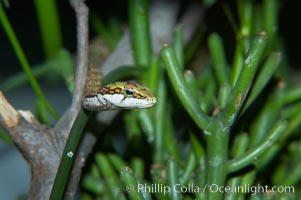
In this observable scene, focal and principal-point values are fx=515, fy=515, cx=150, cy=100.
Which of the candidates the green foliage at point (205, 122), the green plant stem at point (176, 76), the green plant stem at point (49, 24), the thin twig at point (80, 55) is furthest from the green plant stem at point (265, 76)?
the green plant stem at point (49, 24)

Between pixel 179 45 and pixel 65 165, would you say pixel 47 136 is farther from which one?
pixel 179 45

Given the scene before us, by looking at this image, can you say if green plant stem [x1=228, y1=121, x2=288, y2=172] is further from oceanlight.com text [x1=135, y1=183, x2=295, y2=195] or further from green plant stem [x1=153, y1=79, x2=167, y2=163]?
green plant stem [x1=153, y1=79, x2=167, y2=163]

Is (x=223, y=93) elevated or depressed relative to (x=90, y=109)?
elevated

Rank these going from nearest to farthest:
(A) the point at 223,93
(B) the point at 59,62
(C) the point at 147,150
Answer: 1. (A) the point at 223,93
2. (C) the point at 147,150
3. (B) the point at 59,62

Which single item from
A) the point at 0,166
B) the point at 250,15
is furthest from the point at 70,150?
the point at 0,166

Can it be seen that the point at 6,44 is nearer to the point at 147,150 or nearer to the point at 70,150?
the point at 147,150

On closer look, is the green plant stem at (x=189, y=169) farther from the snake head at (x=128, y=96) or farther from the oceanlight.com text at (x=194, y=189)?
the snake head at (x=128, y=96)

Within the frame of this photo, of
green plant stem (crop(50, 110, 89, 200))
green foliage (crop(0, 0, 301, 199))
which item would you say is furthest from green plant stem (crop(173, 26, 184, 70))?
green plant stem (crop(50, 110, 89, 200))
